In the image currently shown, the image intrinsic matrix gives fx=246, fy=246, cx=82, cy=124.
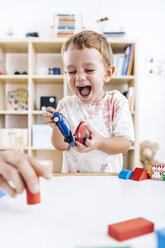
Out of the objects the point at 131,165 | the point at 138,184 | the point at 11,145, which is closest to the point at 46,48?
the point at 11,145

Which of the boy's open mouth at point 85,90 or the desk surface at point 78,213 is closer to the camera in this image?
the desk surface at point 78,213

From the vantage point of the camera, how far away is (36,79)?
240 cm

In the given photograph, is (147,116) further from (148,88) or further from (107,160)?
(107,160)

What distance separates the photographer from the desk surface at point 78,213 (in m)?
0.30

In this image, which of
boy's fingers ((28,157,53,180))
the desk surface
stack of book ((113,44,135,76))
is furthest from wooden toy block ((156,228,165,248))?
stack of book ((113,44,135,76))

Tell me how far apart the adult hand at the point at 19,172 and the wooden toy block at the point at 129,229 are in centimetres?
11

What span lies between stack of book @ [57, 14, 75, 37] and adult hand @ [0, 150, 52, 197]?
215 centimetres

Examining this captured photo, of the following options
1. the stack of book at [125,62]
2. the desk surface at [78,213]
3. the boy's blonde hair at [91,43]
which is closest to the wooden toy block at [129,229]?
the desk surface at [78,213]

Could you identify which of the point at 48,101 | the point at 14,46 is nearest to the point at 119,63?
the point at 48,101

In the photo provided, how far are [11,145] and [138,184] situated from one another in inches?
74.9

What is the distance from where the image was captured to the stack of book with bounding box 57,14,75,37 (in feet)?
7.56

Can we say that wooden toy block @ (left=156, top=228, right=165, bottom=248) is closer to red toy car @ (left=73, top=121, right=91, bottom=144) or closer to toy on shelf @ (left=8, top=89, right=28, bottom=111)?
red toy car @ (left=73, top=121, right=91, bottom=144)

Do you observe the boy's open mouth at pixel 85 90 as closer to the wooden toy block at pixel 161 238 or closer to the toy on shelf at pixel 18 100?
the wooden toy block at pixel 161 238

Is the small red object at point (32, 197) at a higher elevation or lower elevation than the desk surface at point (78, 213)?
higher
